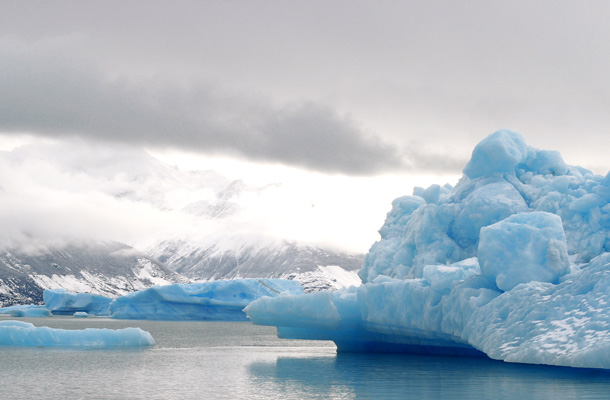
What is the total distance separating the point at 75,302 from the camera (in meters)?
106

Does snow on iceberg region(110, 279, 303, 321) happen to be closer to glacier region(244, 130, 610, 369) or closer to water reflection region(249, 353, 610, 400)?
glacier region(244, 130, 610, 369)

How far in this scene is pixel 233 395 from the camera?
18938mm

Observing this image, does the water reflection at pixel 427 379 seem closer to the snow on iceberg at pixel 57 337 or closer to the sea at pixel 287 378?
the sea at pixel 287 378

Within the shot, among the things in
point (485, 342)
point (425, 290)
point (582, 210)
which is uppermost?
point (582, 210)

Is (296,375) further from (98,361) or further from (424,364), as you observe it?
(98,361)

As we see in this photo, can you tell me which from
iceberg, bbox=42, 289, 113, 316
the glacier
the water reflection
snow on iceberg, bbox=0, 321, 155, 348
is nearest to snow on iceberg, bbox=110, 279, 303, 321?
iceberg, bbox=42, 289, 113, 316

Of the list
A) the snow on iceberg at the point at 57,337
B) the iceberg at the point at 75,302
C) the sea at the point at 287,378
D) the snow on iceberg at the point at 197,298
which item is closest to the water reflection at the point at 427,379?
the sea at the point at 287,378

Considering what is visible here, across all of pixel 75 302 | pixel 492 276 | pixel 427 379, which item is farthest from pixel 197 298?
pixel 427 379

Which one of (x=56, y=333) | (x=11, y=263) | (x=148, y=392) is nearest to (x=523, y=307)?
(x=148, y=392)

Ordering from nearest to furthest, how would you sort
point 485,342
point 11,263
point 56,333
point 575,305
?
point 575,305 → point 485,342 → point 56,333 → point 11,263

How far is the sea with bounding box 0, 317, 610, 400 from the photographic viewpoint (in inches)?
738

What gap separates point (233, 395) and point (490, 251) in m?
11.3

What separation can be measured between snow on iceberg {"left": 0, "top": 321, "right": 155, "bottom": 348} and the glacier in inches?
378

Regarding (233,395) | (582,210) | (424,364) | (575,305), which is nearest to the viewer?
(233,395)
